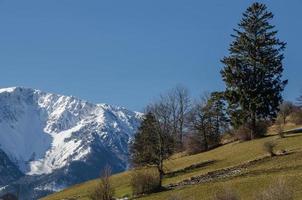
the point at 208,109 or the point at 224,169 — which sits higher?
the point at 208,109

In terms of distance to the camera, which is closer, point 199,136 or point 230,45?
point 230,45

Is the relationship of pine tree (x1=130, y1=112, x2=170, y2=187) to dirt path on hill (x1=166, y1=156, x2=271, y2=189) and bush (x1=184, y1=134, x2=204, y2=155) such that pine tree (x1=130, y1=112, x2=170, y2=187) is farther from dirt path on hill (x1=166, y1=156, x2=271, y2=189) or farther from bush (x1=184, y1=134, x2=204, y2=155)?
dirt path on hill (x1=166, y1=156, x2=271, y2=189)

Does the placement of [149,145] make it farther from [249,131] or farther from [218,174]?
[218,174]

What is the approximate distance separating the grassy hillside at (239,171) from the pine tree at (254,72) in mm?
6650

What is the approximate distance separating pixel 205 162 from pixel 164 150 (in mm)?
9480

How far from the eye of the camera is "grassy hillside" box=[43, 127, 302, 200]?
149 feet

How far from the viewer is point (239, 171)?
54.6m

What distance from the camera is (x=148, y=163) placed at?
78.1 metres

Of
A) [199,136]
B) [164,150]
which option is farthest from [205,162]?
[199,136]

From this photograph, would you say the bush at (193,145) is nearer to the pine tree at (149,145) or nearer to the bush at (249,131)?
the pine tree at (149,145)

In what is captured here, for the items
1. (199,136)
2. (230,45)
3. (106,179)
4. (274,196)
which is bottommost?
(274,196)

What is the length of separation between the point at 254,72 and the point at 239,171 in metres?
28.9

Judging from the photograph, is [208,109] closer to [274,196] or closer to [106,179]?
[106,179]

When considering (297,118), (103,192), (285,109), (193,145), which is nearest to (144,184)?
(103,192)
